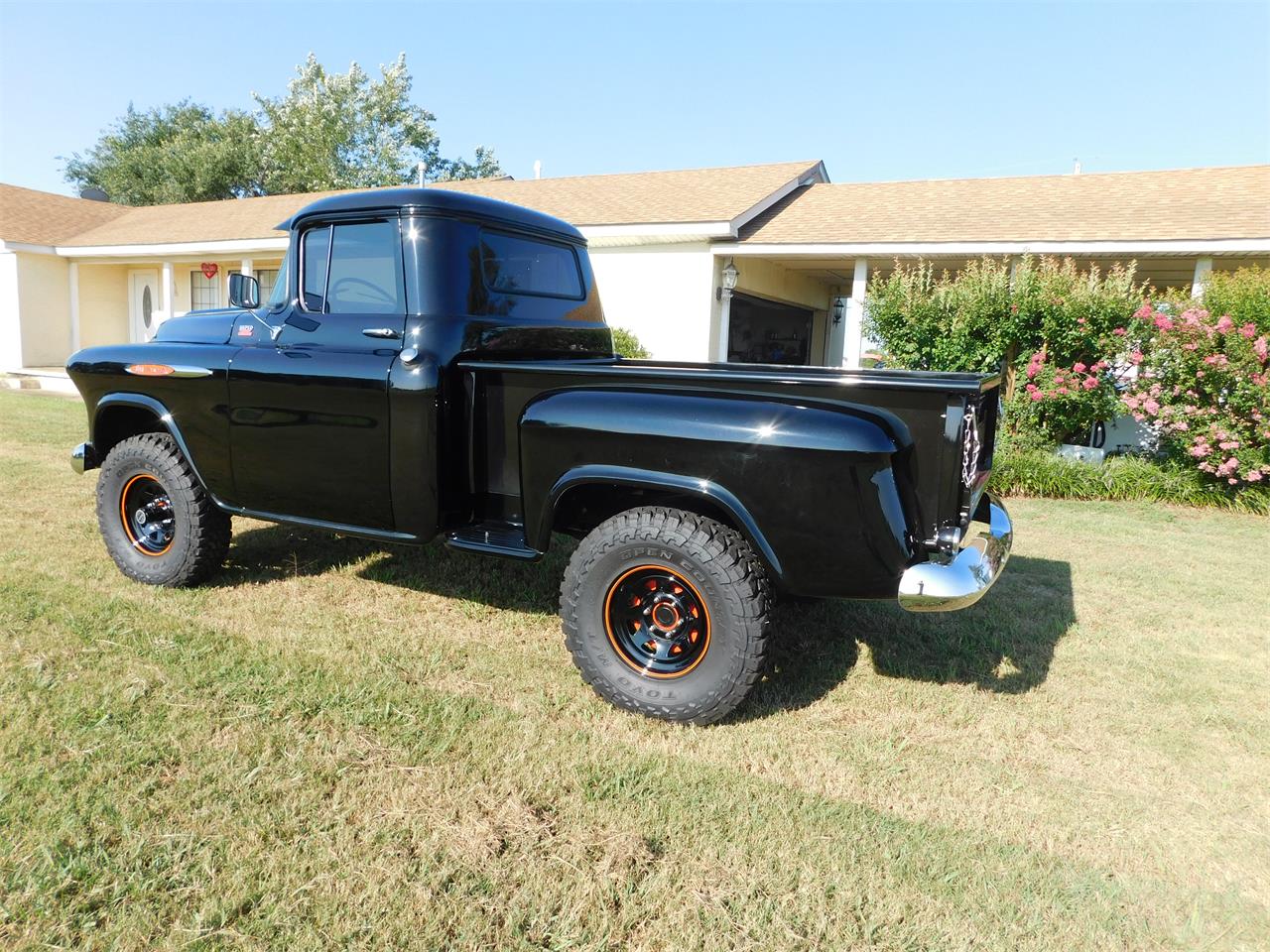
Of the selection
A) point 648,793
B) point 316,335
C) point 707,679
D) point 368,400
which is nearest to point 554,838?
point 648,793

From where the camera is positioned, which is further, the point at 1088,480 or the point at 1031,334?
the point at 1031,334

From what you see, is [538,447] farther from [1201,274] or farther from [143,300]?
[143,300]

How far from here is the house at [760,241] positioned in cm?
1112

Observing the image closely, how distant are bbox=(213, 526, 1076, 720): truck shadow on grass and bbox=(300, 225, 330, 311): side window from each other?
167 centimetres

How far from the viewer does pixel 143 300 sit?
2123 cm

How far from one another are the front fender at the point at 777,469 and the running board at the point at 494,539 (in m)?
0.48

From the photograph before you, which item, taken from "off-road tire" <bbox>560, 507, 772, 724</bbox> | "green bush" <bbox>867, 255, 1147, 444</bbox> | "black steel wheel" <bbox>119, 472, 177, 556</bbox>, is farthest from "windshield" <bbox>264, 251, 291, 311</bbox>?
"green bush" <bbox>867, 255, 1147, 444</bbox>

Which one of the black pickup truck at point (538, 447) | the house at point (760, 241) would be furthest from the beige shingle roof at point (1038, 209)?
the black pickup truck at point (538, 447)

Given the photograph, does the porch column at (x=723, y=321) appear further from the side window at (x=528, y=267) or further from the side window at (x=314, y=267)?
the side window at (x=314, y=267)

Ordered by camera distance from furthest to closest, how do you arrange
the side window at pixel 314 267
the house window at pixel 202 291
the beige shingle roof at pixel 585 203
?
1. the house window at pixel 202 291
2. the beige shingle roof at pixel 585 203
3. the side window at pixel 314 267

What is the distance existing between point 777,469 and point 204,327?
10.8 ft

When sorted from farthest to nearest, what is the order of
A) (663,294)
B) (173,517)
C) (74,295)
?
1. (74,295)
2. (663,294)
3. (173,517)

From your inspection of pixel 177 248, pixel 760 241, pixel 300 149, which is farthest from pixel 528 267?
pixel 300 149

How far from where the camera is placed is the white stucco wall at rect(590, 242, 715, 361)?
13117 mm
